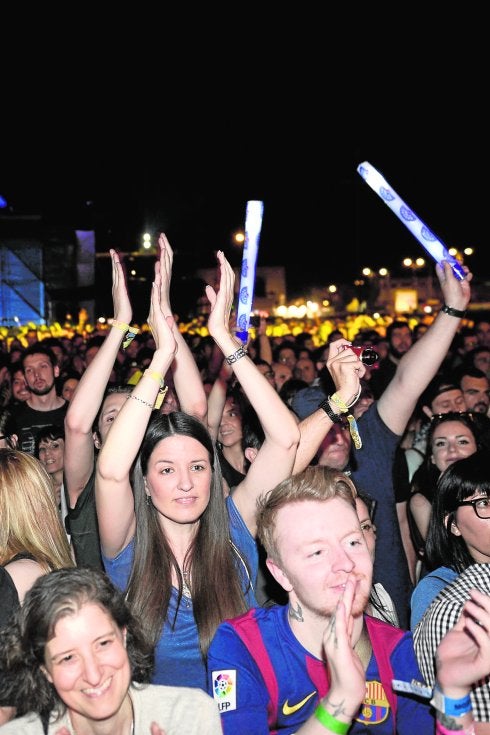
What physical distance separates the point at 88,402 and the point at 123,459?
0.58m

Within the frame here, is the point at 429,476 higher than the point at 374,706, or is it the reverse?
the point at 429,476

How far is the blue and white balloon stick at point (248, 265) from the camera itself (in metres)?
3.74

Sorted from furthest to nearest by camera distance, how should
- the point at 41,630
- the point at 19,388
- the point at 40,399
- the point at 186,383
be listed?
the point at 19,388 < the point at 40,399 < the point at 186,383 < the point at 41,630

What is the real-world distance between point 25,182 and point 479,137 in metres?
13.8

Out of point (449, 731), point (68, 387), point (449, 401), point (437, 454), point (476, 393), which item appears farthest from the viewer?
point (68, 387)

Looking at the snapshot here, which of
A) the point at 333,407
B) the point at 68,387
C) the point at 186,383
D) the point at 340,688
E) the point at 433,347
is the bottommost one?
the point at 340,688

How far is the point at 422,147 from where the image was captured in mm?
27578

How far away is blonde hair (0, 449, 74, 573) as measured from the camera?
2.94 meters

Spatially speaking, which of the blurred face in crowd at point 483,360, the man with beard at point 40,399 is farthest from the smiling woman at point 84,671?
the blurred face in crowd at point 483,360

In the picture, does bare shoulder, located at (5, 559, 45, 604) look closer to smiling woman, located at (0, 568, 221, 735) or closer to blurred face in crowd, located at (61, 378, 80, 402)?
smiling woman, located at (0, 568, 221, 735)

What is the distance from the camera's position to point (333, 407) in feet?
11.3

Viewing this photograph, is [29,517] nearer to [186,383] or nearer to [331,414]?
[186,383]

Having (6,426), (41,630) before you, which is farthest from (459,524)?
(6,426)

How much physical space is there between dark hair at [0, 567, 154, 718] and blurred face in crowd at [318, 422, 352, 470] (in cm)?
215
